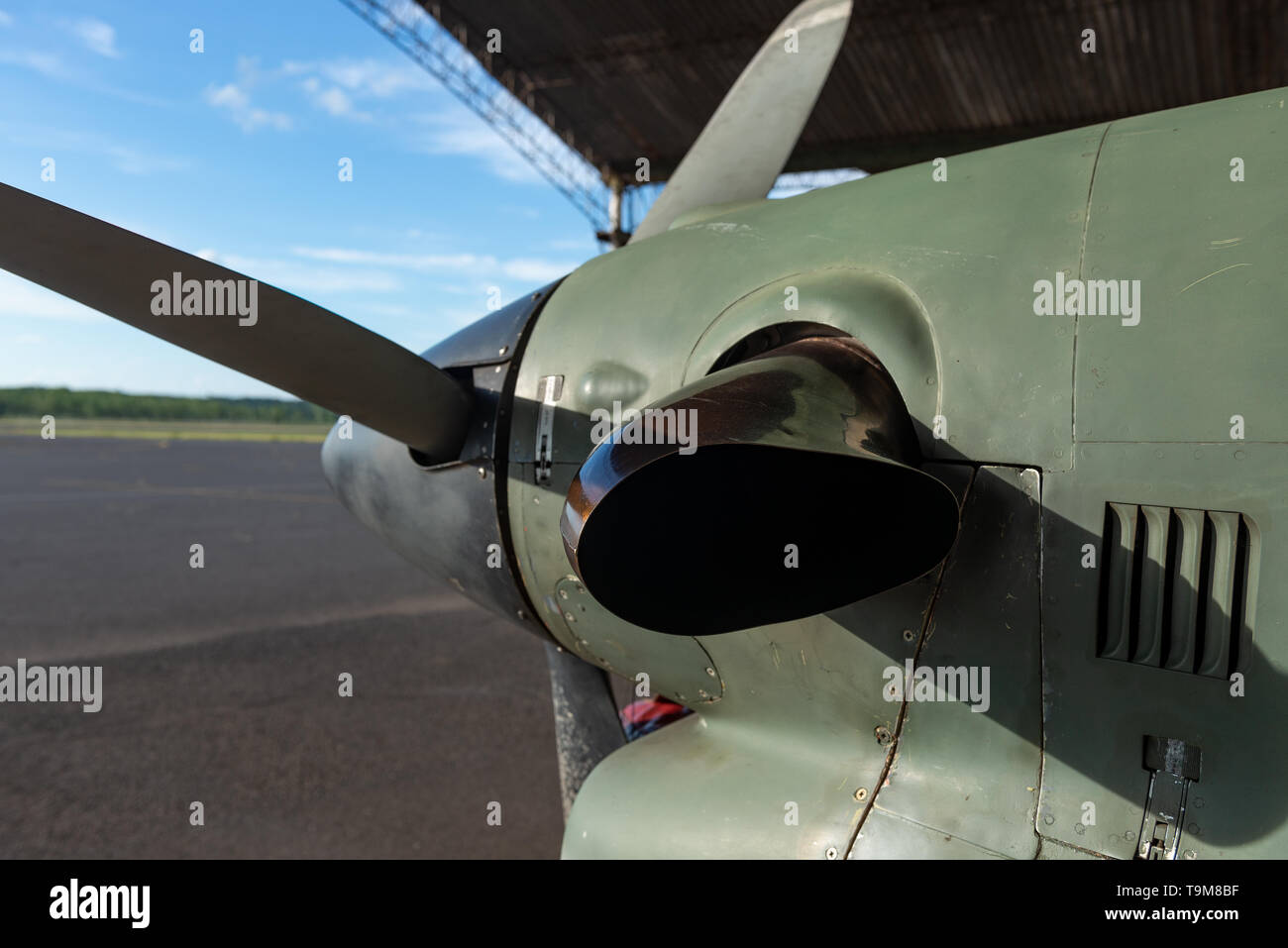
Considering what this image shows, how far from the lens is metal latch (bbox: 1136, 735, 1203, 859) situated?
1525 mm

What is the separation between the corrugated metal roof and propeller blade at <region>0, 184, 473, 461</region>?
11.6 meters

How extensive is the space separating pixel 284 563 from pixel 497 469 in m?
8.90

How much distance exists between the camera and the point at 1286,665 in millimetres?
1438

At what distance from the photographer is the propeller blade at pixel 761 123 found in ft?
11.5

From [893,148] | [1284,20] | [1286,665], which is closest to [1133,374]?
[1286,665]

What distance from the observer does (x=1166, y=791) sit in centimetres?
155
